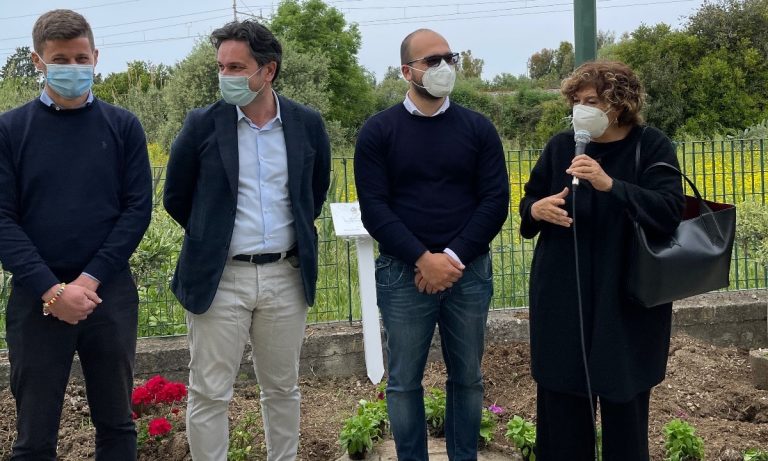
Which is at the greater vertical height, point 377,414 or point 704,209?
point 704,209

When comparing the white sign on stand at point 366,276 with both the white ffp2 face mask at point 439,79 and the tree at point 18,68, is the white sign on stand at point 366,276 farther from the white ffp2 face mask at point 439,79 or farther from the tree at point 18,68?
the tree at point 18,68

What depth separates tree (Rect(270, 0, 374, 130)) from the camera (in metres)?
35.7

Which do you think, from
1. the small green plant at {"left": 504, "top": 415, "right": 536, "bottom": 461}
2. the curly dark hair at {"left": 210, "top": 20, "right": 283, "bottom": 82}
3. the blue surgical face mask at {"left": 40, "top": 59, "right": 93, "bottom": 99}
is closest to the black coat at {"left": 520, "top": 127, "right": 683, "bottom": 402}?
the small green plant at {"left": 504, "top": 415, "right": 536, "bottom": 461}

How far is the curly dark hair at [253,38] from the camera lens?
3.86 meters

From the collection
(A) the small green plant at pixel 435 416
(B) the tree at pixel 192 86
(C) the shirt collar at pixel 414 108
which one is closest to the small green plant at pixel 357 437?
(A) the small green plant at pixel 435 416

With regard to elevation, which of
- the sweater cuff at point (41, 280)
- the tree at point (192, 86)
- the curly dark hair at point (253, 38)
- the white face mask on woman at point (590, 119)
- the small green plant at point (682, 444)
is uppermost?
the tree at point (192, 86)

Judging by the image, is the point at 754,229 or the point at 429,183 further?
the point at 754,229

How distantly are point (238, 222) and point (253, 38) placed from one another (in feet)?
2.58

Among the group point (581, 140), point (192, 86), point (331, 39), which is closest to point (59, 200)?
point (581, 140)

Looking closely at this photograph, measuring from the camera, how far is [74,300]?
11.5ft

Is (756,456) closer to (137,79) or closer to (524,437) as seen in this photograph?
(524,437)

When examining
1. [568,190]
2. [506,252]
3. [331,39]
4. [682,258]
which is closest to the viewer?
[682,258]

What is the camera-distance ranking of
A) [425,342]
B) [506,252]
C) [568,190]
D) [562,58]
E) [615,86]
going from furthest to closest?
[562,58], [506,252], [425,342], [568,190], [615,86]

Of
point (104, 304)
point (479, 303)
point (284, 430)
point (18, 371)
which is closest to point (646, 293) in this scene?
point (479, 303)
